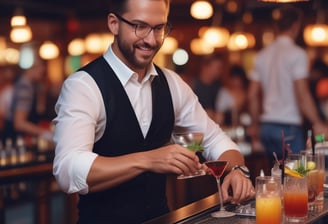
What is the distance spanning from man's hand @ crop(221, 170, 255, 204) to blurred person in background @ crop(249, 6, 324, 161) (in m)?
2.70

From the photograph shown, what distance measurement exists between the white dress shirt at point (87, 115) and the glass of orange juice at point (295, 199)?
23.4 inches

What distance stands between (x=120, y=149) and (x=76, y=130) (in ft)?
0.92

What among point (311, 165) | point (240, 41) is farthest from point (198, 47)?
point (311, 165)

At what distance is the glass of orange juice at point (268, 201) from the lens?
237cm

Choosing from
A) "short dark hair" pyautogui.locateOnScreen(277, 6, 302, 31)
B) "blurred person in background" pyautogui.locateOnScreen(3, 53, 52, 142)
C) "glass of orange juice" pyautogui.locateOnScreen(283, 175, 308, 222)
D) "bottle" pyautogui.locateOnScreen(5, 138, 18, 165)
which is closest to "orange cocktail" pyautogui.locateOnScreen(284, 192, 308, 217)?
"glass of orange juice" pyautogui.locateOnScreen(283, 175, 308, 222)

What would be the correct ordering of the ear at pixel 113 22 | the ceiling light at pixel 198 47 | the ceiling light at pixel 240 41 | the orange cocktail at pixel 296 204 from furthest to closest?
the ceiling light at pixel 198 47 → the ceiling light at pixel 240 41 → the ear at pixel 113 22 → the orange cocktail at pixel 296 204

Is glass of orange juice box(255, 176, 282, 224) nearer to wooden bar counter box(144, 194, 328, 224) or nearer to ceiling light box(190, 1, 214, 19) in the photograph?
wooden bar counter box(144, 194, 328, 224)

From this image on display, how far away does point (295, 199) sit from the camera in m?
2.53

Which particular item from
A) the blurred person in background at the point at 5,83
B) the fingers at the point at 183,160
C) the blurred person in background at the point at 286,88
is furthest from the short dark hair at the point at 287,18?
the blurred person in background at the point at 5,83

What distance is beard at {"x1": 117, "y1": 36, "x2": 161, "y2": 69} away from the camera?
8.87ft

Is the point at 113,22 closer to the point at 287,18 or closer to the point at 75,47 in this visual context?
the point at 287,18

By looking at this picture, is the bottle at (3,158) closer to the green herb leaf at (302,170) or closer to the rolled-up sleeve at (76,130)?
the rolled-up sleeve at (76,130)

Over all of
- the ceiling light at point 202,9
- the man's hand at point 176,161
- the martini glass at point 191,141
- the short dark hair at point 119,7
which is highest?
the ceiling light at point 202,9

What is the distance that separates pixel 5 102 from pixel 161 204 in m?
6.26
